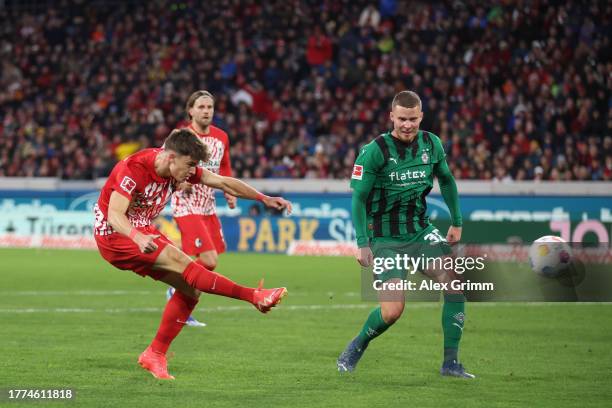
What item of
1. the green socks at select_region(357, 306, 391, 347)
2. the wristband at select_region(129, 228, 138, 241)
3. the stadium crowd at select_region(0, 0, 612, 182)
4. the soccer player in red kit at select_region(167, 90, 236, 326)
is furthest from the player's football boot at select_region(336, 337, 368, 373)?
the stadium crowd at select_region(0, 0, 612, 182)

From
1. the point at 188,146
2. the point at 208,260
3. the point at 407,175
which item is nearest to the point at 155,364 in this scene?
the point at 188,146

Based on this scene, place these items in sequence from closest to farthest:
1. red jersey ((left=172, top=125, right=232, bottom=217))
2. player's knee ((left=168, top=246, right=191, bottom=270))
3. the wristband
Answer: the wristband < player's knee ((left=168, top=246, right=191, bottom=270)) < red jersey ((left=172, top=125, right=232, bottom=217))

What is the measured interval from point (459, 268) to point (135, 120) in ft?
80.5

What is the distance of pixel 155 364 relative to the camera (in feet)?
28.1

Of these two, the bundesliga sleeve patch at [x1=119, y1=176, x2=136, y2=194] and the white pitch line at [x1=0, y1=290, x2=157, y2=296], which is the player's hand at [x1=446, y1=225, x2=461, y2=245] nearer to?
the bundesliga sleeve patch at [x1=119, y1=176, x2=136, y2=194]

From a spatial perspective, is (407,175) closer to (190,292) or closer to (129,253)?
(190,292)

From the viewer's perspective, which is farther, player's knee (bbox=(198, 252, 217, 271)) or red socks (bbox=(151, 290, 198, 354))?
player's knee (bbox=(198, 252, 217, 271))

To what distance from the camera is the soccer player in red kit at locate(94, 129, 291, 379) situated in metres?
7.96

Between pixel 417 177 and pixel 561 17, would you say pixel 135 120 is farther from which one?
pixel 417 177

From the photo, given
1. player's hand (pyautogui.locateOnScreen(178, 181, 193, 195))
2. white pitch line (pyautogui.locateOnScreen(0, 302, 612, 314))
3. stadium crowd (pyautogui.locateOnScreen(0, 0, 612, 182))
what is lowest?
white pitch line (pyautogui.locateOnScreen(0, 302, 612, 314))

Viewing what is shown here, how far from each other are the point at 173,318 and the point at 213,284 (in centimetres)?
89

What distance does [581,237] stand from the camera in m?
21.3

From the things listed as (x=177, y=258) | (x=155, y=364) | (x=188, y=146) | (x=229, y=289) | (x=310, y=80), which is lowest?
(x=155, y=364)

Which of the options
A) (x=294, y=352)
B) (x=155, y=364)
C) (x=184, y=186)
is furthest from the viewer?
(x=294, y=352)
